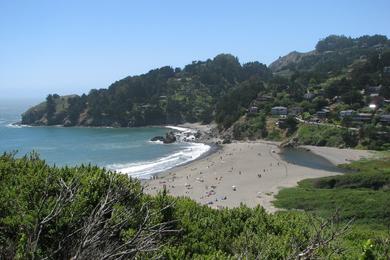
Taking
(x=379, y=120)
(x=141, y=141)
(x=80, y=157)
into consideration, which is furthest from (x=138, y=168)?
(x=379, y=120)

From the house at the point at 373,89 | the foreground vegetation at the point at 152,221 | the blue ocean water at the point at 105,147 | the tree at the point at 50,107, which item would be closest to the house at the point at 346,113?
the house at the point at 373,89

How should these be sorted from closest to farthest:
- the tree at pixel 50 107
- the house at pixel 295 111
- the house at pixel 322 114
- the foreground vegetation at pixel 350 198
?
the foreground vegetation at pixel 350 198 < the house at pixel 322 114 < the house at pixel 295 111 < the tree at pixel 50 107

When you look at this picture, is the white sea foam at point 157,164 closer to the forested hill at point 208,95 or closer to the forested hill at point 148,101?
the forested hill at point 208,95

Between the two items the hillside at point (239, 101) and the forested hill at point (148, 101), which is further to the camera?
the forested hill at point (148, 101)

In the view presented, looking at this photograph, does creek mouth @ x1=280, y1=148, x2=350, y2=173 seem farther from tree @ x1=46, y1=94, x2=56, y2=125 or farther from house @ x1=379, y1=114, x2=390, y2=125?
tree @ x1=46, y1=94, x2=56, y2=125

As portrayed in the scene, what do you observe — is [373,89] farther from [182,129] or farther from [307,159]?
[182,129]

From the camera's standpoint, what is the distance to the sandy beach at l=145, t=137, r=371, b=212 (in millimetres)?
45500

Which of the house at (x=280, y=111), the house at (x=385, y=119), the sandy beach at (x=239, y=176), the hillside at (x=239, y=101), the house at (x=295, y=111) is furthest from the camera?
the house at (x=280, y=111)

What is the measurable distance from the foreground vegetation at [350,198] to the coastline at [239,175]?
2.17m

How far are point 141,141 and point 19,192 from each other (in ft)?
260

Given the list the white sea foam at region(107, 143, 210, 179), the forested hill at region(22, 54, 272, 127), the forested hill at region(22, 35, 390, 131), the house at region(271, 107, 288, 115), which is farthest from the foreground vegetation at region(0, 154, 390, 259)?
the forested hill at region(22, 54, 272, 127)

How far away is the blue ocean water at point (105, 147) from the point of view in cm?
6775

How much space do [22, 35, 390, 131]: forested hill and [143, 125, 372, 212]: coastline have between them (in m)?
26.1

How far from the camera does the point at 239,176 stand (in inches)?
2234
